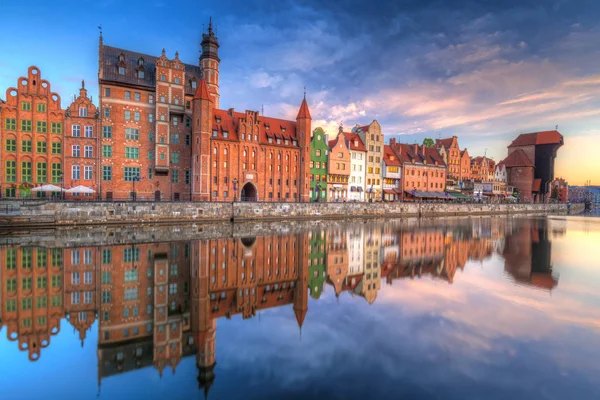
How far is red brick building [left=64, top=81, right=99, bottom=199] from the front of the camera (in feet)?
131

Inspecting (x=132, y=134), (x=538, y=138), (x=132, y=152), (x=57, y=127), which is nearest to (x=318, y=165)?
(x=132, y=152)

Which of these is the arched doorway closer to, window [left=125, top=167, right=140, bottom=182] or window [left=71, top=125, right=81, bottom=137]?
window [left=125, top=167, right=140, bottom=182]

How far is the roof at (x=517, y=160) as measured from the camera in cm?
9119

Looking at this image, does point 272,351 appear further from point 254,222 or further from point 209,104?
point 209,104

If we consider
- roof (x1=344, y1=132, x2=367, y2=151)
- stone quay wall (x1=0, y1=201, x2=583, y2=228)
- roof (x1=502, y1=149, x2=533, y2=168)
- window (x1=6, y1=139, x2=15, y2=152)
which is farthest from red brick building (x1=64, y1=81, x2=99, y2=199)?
roof (x1=502, y1=149, x2=533, y2=168)

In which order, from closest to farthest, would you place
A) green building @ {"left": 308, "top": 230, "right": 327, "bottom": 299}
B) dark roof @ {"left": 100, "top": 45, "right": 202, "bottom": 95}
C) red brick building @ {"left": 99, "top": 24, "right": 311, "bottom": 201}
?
green building @ {"left": 308, "top": 230, "right": 327, "bottom": 299}
dark roof @ {"left": 100, "top": 45, "right": 202, "bottom": 95}
red brick building @ {"left": 99, "top": 24, "right": 311, "bottom": 201}

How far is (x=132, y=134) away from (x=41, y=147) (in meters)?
10.1

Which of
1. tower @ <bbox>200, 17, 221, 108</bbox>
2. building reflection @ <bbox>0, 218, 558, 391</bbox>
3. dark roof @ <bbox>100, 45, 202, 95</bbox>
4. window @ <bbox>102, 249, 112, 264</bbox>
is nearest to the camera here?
building reflection @ <bbox>0, 218, 558, 391</bbox>

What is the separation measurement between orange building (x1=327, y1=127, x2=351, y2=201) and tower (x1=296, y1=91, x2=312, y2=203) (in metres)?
5.76

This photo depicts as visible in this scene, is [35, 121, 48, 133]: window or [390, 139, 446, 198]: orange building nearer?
[35, 121, 48, 133]: window

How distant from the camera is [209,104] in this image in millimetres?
43250

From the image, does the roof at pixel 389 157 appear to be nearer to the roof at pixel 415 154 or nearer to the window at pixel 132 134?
the roof at pixel 415 154

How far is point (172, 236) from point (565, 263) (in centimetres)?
2821

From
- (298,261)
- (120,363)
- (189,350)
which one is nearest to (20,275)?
(120,363)
